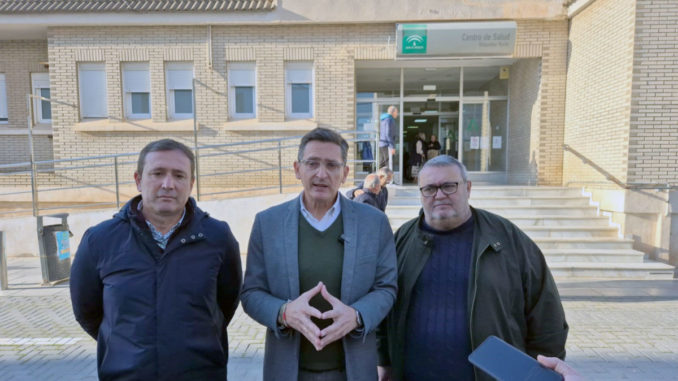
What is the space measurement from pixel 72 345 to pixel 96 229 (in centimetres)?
319

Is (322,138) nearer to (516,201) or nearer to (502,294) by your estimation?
(502,294)

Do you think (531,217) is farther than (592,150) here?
No

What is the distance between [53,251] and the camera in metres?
6.33

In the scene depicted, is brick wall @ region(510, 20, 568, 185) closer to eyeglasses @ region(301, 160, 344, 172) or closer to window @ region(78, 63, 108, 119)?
eyeglasses @ region(301, 160, 344, 172)

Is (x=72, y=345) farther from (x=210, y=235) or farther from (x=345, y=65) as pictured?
(x=345, y=65)

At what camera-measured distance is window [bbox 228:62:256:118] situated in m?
10.3

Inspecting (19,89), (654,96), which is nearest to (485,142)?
(654,96)

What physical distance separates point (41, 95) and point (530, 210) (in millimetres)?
12997

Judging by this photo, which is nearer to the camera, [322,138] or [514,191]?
[322,138]

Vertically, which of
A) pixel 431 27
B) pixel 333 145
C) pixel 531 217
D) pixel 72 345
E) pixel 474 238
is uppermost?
pixel 431 27

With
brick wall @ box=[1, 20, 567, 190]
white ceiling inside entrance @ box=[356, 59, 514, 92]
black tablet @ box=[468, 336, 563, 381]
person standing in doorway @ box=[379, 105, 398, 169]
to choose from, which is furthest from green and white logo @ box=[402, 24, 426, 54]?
black tablet @ box=[468, 336, 563, 381]

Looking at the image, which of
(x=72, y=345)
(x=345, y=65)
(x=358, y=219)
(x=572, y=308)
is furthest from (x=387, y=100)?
(x=358, y=219)

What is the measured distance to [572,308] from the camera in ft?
16.8

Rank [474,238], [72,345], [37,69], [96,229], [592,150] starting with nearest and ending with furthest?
[96,229] → [474,238] → [72,345] → [592,150] → [37,69]
